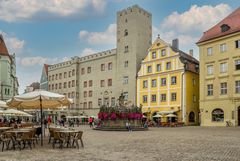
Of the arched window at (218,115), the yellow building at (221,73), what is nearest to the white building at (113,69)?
the yellow building at (221,73)

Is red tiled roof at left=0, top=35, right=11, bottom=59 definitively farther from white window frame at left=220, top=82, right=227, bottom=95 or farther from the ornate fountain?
white window frame at left=220, top=82, right=227, bottom=95

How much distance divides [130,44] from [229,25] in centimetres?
1810

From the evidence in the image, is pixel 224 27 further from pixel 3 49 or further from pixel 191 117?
pixel 3 49

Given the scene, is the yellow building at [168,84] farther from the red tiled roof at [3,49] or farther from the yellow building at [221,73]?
the red tiled roof at [3,49]

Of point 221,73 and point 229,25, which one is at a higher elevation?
point 229,25

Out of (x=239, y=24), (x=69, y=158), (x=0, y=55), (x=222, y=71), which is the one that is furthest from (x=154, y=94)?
(x=69, y=158)

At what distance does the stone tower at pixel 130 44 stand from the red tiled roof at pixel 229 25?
12.9 m

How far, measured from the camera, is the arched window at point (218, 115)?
4090 centimetres

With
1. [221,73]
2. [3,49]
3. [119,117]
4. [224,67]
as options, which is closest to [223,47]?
[224,67]

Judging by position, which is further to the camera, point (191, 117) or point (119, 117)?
point (191, 117)

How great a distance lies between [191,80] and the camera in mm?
47844

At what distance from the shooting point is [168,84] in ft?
159

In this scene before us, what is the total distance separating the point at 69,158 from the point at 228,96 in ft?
111

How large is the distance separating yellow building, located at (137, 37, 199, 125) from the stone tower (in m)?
2.18
